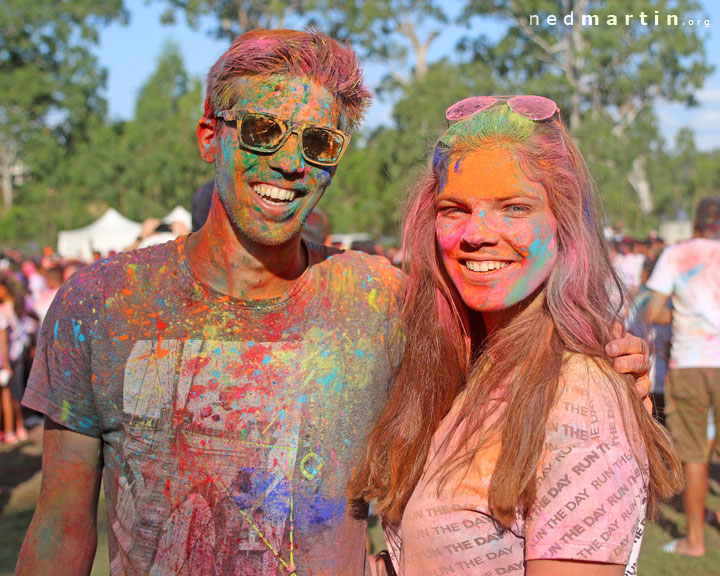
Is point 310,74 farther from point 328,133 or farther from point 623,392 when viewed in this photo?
point 623,392

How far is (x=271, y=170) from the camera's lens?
184 cm

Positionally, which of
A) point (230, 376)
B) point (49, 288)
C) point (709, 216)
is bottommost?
point (49, 288)

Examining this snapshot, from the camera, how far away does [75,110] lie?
3553 centimetres

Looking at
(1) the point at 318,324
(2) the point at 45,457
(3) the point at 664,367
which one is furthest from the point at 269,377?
(3) the point at 664,367

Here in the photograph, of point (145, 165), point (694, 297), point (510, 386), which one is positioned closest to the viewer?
point (510, 386)

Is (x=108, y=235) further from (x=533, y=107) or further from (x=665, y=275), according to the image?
(x=533, y=107)

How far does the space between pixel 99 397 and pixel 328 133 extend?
2.98ft

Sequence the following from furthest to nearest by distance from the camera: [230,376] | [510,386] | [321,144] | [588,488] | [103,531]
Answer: [103,531] → [321,144] → [230,376] → [510,386] → [588,488]

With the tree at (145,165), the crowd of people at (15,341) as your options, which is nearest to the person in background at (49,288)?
the crowd of people at (15,341)

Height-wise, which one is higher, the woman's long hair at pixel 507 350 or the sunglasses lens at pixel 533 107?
the sunglasses lens at pixel 533 107

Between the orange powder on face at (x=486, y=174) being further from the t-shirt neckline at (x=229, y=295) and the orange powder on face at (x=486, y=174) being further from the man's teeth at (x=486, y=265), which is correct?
the t-shirt neckline at (x=229, y=295)

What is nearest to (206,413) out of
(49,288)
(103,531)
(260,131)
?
(260,131)

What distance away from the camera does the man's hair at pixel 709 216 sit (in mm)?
5004

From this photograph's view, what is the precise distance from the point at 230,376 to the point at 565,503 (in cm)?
85
